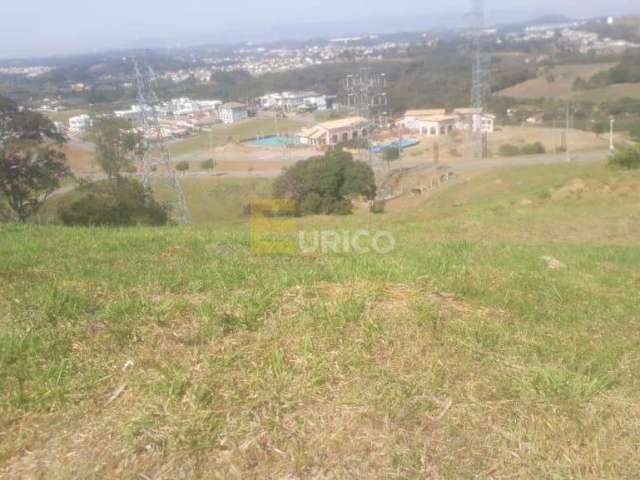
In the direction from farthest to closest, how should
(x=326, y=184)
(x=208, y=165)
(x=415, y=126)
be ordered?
(x=415, y=126)
(x=208, y=165)
(x=326, y=184)

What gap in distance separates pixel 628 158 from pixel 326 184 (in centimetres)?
1089

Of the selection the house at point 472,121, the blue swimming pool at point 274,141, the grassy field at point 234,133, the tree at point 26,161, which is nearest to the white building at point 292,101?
the grassy field at point 234,133

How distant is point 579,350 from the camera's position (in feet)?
11.2

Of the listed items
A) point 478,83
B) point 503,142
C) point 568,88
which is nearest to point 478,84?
point 478,83

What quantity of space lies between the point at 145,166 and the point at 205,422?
67.2 ft

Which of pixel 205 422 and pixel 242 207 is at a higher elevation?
pixel 205 422

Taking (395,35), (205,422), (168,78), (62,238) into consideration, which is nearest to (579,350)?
(205,422)

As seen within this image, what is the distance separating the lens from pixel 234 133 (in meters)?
39.2

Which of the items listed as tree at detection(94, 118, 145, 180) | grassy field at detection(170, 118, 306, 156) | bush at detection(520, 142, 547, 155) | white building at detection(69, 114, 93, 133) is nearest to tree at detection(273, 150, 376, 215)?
tree at detection(94, 118, 145, 180)

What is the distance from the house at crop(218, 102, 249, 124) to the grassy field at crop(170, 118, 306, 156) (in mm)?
429

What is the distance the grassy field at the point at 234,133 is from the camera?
115 feet

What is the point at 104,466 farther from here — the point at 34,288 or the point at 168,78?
the point at 168,78

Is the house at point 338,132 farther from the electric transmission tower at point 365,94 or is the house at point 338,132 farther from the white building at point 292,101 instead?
the white building at point 292,101

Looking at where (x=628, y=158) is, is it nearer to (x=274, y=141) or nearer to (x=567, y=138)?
(x=567, y=138)
